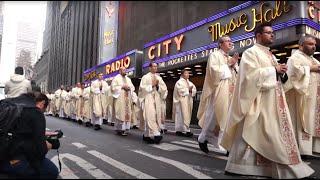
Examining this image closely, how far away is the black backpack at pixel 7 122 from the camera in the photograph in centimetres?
422

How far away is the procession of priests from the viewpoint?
4.34 metres

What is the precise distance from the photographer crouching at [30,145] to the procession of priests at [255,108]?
2130 mm

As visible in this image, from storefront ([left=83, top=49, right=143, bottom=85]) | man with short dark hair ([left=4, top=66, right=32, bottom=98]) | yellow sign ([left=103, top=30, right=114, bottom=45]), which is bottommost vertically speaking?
man with short dark hair ([left=4, top=66, right=32, bottom=98])

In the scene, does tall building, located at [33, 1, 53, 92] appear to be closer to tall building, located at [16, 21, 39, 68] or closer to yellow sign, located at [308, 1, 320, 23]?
tall building, located at [16, 21, 39, 68]

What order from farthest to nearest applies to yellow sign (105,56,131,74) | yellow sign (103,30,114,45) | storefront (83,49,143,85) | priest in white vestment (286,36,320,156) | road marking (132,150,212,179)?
yellow sign (103,30,114,45)
yellow sign (105,56,131,74)
storefront (83,49,143,85)
priest in white vestment (286,36,320,156)
road marking (132,150,212,179)

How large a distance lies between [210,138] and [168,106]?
756 inches

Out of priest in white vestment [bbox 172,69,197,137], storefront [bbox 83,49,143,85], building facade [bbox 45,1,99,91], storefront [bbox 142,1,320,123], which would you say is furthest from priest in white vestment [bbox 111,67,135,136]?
building facade [bbox 45,1,99,91]

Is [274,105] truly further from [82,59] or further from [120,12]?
[82,59]

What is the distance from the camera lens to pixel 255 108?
457 centimetres

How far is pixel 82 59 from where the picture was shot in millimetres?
52719

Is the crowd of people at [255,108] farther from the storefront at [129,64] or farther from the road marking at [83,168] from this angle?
the storefront at [129,64]

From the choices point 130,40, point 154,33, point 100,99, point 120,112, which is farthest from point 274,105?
point 130,40

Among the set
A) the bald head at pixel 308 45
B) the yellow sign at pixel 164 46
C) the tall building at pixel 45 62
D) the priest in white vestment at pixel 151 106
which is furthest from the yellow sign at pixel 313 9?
the tall building at pixel 45 62

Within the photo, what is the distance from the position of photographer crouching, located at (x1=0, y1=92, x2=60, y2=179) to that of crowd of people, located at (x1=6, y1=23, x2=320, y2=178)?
2.13 metres
